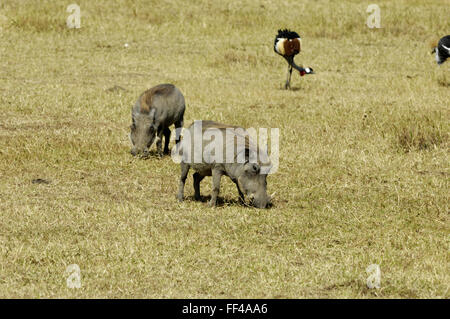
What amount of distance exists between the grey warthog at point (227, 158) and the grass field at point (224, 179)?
0.85 ft

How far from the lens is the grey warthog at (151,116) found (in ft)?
33.8

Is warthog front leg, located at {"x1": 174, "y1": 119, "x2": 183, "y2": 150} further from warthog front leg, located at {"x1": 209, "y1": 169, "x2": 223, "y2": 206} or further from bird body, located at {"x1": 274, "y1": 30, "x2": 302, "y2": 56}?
bird body, located at {"x1": 274, "y1": 30, "x2": 302, "y2": 56}

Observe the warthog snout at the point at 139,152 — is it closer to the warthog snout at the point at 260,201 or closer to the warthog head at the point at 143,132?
the warthog head at the point at 143,132

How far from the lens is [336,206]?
8602mm

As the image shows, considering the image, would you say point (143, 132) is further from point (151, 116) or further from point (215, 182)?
point (215, 182)

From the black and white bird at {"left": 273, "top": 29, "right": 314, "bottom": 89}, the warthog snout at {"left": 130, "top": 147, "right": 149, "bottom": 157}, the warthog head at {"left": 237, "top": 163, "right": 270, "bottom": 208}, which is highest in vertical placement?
the black and white bird at {"left": 273, "top": 29, "right": 314, "bottom": 89}

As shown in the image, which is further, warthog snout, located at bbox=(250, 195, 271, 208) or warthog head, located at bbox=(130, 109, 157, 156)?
warthog head, located at bbox=(130, 109, 157, 156)

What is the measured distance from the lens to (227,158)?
8078mm

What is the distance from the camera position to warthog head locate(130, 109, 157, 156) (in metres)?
10.3

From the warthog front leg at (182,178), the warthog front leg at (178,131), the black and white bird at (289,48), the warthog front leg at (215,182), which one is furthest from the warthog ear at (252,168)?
the black and white bird at (289,48)

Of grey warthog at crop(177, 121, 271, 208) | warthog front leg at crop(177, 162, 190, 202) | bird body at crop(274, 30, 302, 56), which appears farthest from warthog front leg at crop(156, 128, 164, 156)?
bird body at crop(274, 30, 302, 56)

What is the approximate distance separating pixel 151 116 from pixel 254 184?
2.65 meters

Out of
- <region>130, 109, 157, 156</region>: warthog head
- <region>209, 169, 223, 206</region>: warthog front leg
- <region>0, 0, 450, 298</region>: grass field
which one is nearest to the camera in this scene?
<region>0, 0, 450, 298</region>: grass field
